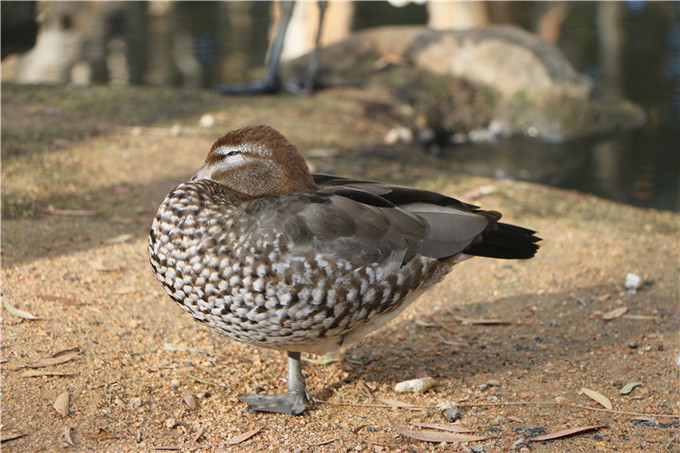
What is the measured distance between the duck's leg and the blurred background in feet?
16.9

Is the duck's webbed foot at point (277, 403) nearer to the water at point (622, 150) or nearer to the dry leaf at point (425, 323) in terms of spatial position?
the dry leaf at point (425, 323)

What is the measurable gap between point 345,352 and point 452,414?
92 centimetres

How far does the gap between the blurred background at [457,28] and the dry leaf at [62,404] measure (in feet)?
19.0

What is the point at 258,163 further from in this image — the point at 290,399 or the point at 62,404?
the point at 62,404

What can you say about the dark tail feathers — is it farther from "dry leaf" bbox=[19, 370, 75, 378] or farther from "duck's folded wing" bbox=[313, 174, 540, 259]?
"dry leaf" bbox=[19, 370, 75, 378]

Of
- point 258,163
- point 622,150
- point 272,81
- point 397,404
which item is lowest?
point 622,150

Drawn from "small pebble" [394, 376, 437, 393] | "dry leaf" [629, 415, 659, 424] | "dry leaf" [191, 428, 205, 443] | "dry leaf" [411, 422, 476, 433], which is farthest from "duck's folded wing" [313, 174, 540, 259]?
"dry leaf" [191, 428, 205, 443]

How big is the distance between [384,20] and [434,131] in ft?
20.1

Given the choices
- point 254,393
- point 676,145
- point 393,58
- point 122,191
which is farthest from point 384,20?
point 254,393

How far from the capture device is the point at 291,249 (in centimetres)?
337

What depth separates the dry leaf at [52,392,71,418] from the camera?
134 inches

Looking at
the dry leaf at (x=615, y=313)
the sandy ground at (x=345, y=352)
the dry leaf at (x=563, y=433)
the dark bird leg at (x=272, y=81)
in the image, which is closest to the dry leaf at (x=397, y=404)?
the sandy ground at (x=345, y=352)

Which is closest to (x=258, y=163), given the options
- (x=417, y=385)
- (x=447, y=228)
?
(x=447, y=228)

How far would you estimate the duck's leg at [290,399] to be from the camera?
3.62 m
